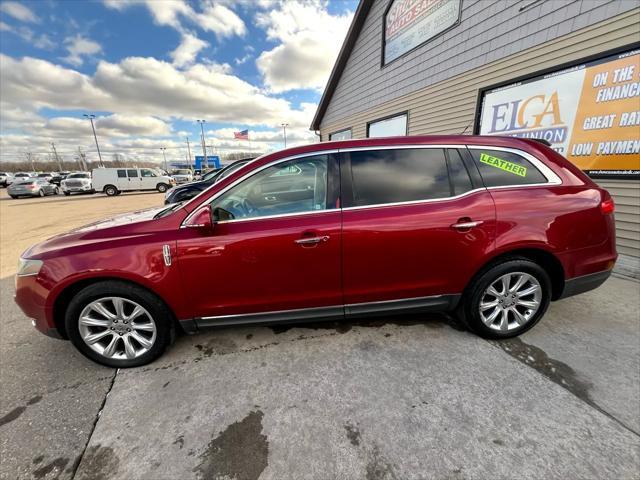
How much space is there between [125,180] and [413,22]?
2079cm

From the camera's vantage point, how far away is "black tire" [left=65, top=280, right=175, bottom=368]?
224 cm

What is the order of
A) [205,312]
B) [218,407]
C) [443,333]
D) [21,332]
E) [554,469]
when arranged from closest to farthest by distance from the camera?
[554,469], [218,407], [205,312], [443,333], [21,332]

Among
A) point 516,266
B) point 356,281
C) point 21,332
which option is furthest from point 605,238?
point 21,332

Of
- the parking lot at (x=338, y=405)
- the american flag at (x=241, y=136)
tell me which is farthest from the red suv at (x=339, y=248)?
the american flag at (x=241, y=136)

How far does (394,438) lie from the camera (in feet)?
5.75

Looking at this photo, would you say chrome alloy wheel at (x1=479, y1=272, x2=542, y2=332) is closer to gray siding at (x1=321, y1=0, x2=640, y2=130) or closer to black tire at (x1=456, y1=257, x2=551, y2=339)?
black tire at (x1=456, y1=257, x2=551, y2=339)

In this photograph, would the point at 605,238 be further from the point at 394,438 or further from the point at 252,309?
the point at 252,309

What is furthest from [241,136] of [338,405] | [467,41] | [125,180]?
[338,405]

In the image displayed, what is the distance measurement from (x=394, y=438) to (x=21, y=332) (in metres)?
3.68

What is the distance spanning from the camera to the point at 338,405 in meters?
1.99

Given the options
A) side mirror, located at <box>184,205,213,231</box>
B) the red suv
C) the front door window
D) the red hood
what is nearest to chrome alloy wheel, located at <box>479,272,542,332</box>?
the red suv

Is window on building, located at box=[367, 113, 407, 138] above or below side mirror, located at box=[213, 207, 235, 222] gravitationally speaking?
above

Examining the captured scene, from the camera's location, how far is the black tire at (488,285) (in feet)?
8.22

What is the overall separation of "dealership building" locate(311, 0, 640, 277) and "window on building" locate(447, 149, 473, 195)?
132 inches
